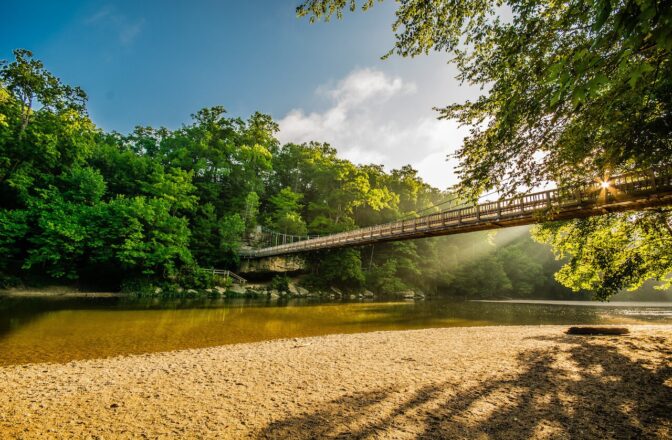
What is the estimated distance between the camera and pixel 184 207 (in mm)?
19406

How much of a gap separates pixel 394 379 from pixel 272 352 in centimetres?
251

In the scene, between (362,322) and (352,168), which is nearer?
(362,322)

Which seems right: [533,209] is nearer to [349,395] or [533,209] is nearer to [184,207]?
[349,395]

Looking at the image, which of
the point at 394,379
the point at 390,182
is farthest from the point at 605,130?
the point at 390,182

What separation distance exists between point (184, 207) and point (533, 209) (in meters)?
19.4

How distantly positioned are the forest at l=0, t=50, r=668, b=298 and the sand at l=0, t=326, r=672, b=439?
124 inches

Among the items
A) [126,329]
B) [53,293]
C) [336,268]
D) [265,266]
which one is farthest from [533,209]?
[53,293]

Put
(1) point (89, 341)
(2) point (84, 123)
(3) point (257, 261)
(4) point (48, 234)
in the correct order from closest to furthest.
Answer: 1. (1) point (89, 341)
2. (4) point (48, 234)
3. (2) point (84, 123)
4. (3) point (257, 261)

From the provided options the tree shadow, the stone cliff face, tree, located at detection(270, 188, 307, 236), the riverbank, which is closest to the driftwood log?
the tree shadow

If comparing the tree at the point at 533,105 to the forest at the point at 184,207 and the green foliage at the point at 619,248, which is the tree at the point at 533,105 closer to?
the forest at the point at 184,207

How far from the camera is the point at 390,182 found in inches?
1324

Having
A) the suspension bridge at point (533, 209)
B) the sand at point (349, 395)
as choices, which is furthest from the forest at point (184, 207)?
the sand at point (349, 395)

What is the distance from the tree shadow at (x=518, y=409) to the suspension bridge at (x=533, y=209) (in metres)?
2.41

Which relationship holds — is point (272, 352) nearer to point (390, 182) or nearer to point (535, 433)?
point (535, 433)
